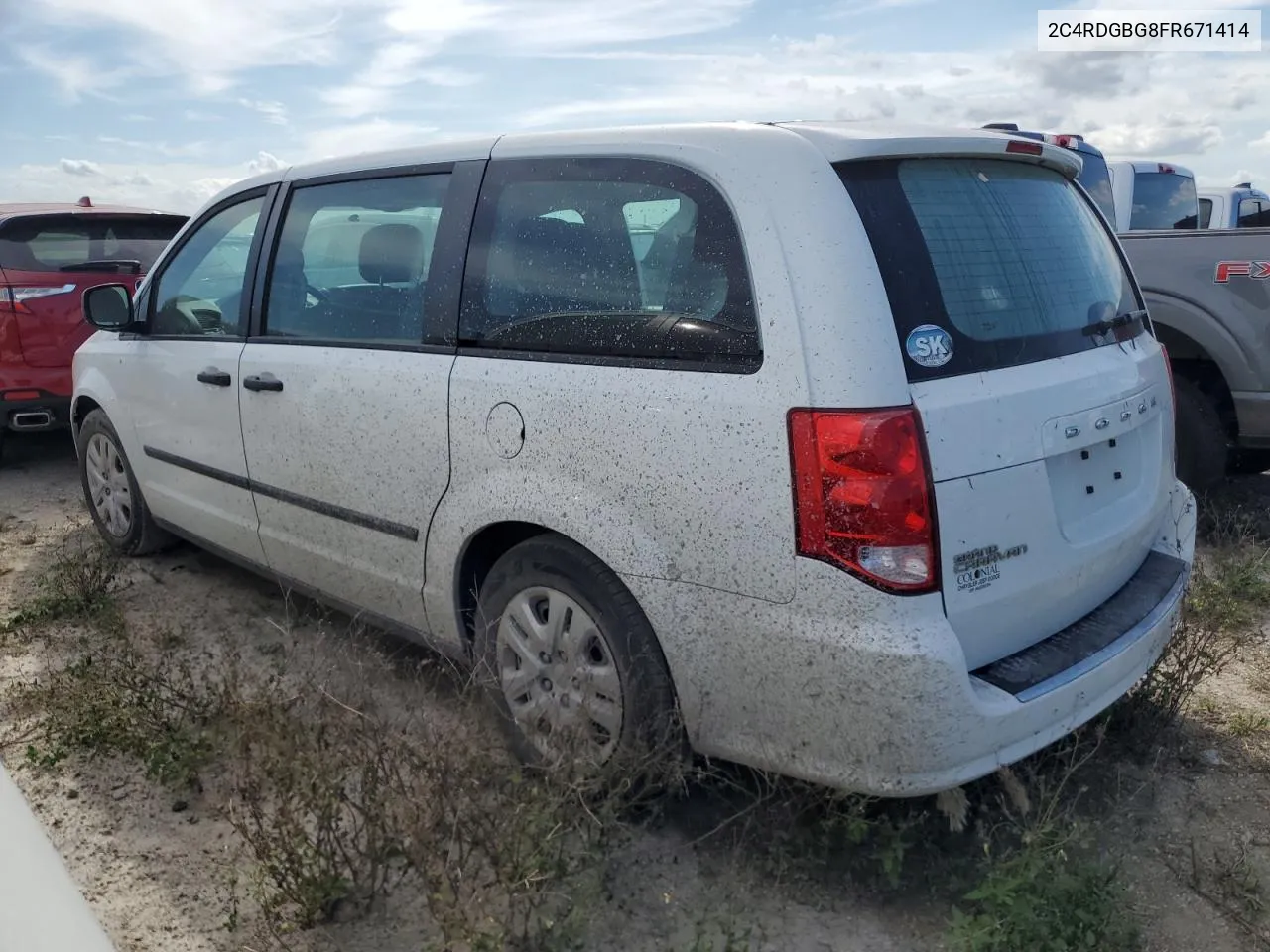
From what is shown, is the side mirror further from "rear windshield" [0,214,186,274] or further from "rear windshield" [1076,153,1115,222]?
"rear windshield" [1076,153,1115,222]

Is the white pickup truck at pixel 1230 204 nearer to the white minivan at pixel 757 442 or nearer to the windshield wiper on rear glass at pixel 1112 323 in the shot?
the windshield wiper on rear glass at pixel 1112 323

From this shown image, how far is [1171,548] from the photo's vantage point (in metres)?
3.31

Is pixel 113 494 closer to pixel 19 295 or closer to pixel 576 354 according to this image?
pixel 19 295

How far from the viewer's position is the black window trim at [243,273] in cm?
406

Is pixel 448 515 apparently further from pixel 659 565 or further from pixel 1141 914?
pixel 1141 914

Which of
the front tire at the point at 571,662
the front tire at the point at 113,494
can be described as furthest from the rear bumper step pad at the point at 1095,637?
the front tire at the point at 113,494

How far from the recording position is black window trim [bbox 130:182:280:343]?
4.06 metres

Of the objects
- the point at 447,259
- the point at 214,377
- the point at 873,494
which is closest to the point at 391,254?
the point at 447,259

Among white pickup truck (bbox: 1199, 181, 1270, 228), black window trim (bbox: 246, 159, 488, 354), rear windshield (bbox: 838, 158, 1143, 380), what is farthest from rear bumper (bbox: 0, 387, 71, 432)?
white pickup truck (bbox: 1199, 181, 1270, 228)

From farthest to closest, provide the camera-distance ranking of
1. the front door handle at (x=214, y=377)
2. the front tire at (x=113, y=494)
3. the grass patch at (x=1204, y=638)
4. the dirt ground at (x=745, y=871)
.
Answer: the front tire at (x=113, y=494) < the front door handle at (x=214, y=377) < the grass patch at (x=1204, y=638) < the dirt ground at (x=745, y=871)

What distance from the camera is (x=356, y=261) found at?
3748 mm

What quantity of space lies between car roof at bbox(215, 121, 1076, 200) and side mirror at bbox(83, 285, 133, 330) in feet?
6.02

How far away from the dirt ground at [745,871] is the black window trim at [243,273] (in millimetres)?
1292

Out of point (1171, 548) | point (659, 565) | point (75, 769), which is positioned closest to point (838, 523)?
point (659, 565)
